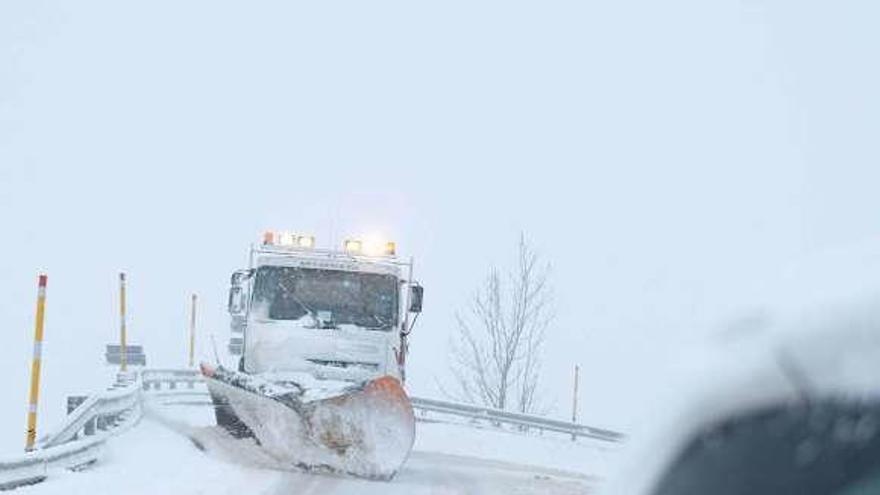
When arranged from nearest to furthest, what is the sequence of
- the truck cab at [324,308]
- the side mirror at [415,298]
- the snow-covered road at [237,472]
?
1. the snow-covered road at [237,472]
2. the truck cab at [324,308]
3. the side mirror at [415,298]

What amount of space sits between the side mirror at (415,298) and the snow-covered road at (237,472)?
6.14 feet

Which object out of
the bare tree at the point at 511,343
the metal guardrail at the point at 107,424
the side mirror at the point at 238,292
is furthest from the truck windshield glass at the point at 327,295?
the bare tree at the point at 511,343

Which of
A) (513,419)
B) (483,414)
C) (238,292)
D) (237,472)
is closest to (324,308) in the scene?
(238,292)

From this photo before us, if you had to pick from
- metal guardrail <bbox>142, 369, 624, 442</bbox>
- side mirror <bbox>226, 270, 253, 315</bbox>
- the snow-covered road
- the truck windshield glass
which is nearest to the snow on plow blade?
the snow-covered road

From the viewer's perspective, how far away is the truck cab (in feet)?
47.4

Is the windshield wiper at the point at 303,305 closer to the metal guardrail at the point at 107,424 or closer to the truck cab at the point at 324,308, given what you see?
the truck cab at the point at 324,308

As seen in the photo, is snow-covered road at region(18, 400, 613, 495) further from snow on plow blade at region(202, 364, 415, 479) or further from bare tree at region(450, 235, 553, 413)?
bare tree at region(450, 235, 553, 413)

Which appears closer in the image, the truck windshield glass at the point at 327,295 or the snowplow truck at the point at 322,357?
the snowplow truck at the point at 322,357

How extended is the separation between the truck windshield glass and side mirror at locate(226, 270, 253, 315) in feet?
0.93

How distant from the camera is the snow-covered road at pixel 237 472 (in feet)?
34.1

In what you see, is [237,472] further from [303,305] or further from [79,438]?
[303,305]

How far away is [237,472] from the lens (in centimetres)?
1172

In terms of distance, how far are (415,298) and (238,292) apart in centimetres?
216

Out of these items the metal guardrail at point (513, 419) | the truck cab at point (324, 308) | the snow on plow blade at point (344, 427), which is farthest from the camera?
the metal guardrail at point (513, 419)
